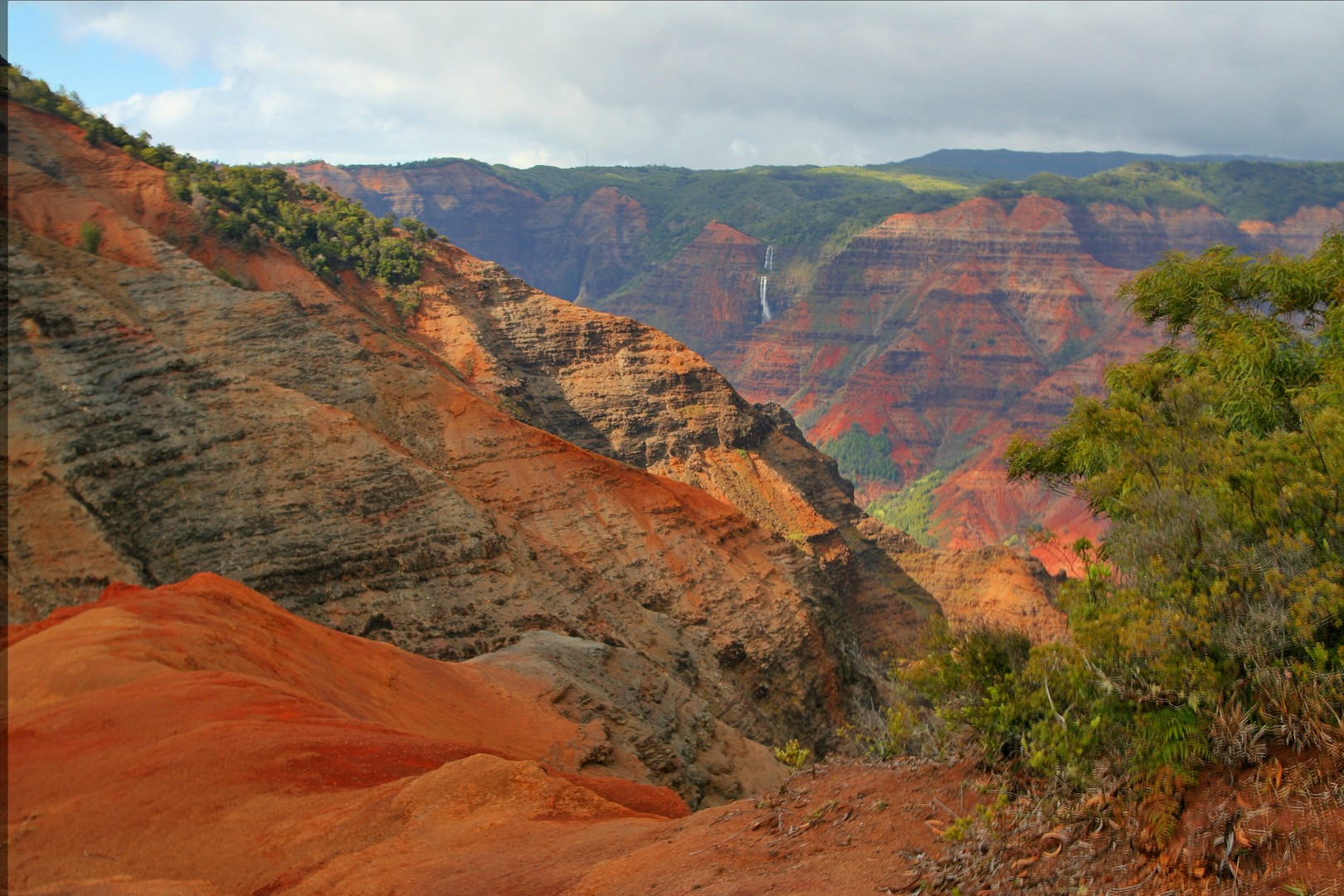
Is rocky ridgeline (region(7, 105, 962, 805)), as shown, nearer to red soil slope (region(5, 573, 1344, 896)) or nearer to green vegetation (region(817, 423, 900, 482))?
red soil slope (region(5, 573, 1344, 896))

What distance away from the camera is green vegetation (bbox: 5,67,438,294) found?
51.0 metres

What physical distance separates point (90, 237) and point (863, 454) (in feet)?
446

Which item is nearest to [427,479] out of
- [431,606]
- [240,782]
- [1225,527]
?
[431,606]

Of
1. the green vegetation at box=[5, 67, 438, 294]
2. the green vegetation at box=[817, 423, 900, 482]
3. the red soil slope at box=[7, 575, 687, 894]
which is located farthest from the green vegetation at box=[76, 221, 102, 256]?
the green vegetation at box=[817, 423, 900, 482]

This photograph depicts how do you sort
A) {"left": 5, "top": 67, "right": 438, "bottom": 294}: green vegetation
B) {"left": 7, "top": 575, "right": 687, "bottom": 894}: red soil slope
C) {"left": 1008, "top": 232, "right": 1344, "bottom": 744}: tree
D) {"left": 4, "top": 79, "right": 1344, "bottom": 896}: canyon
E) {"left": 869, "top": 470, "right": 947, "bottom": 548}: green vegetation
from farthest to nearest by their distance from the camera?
{"left": 869, "top": 470, "right": 947, "bottom": 548}: green vegetation, {"left": 5, "top": 67, "right": 438, "bottom": 294}: green vegetation, {"left": 7, "top": 575, "right": 687, "bottom": 894}: red soil slope, {"left": 4, "top": 79, "right": 1344, "bottom": 896}: canyon, {"left": 1008, "top": 232, "right": 1344, "bottom": 744}: tree

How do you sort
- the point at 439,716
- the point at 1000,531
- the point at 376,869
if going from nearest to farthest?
the point at 376,869 → the point at 439,716 → the point at 1000,531

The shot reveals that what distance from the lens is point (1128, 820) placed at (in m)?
9.15

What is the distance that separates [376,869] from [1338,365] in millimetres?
14235

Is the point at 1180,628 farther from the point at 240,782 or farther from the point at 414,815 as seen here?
the point at 240,782

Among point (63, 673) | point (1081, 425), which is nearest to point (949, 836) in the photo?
point (1081, 425)

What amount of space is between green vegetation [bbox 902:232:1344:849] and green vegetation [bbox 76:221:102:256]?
38.5 metres

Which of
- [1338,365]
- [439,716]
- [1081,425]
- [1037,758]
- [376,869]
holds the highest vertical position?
[1338,365]

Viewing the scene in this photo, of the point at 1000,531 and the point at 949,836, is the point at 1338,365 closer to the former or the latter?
the point at 949,836

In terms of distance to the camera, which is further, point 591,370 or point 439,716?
point 591,370
